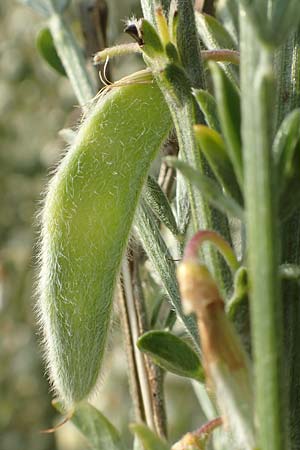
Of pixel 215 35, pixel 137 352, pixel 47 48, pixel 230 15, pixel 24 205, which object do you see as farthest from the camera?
pixel 24 205

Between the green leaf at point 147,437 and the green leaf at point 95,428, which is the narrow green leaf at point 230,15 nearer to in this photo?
the green leaf at point 147,437

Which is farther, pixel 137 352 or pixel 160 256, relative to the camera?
pixel 137 352

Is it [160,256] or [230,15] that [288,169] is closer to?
[230,15]

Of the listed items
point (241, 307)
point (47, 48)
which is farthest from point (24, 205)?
point (241, 307)

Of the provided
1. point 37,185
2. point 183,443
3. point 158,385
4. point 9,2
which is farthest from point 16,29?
point 183,443

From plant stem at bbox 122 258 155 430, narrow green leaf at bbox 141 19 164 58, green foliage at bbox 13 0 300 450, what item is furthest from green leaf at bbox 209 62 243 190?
plant stem at bbox 122 258 155 430

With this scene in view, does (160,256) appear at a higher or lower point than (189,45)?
lower

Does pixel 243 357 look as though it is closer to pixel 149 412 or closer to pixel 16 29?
pixel 149 412

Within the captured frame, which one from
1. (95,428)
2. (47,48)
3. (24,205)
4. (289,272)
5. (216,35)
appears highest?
(24,205)
